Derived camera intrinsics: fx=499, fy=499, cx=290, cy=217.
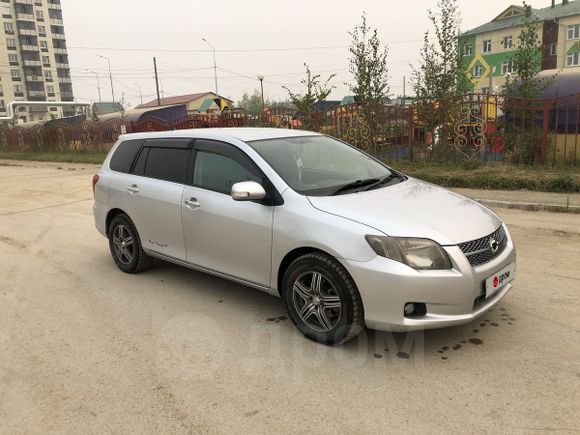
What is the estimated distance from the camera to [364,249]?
3359mm

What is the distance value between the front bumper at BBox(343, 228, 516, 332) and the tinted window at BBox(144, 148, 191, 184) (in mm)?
2155

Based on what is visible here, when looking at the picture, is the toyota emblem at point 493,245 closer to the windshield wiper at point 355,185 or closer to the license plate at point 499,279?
the license plate at point 499,279

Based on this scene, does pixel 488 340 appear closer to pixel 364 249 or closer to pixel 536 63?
pixel 364 249

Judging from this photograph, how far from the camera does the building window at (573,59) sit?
51156 millimetres

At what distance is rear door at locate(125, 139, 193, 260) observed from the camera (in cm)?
478

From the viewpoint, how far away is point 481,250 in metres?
3.46

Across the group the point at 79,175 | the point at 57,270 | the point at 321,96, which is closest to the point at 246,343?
the point at 57,270

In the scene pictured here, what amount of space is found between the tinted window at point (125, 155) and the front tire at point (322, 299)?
263 cm

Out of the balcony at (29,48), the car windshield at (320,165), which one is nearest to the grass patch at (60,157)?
the car windshield at (320,165)

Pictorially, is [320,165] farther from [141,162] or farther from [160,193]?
[141,162]

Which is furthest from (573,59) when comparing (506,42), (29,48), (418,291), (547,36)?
(29,48)

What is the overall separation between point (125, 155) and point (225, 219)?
206 cm

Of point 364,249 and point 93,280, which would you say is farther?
point 93,280

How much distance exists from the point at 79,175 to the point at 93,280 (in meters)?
13.1
